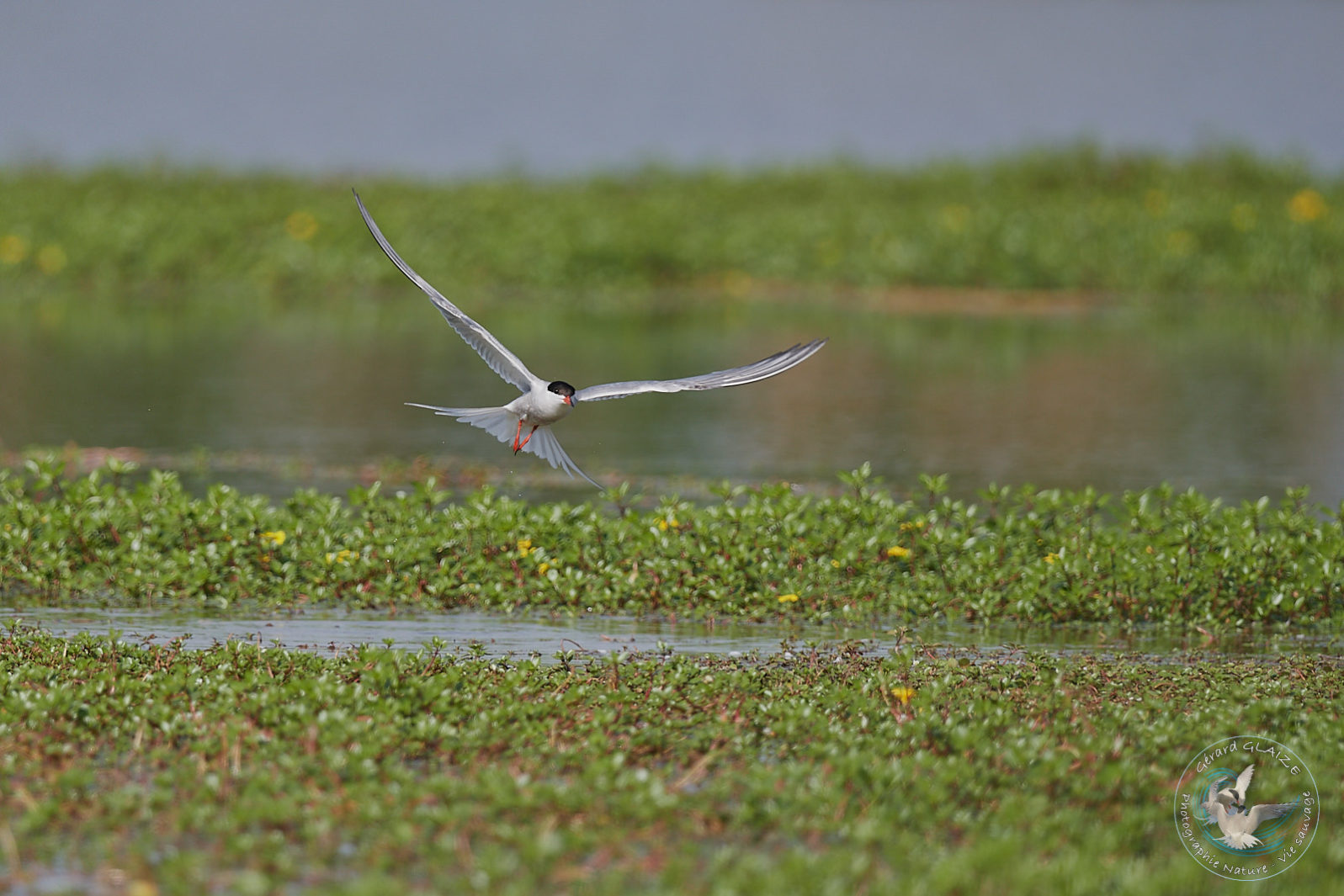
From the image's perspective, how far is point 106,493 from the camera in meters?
11.2

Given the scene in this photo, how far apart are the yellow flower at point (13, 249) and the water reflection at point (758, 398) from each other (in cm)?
780

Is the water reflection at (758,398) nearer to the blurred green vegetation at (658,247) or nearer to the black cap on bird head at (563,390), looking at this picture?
the blurred green vegetation at (658,247)

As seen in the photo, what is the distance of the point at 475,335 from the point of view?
8.95 metres

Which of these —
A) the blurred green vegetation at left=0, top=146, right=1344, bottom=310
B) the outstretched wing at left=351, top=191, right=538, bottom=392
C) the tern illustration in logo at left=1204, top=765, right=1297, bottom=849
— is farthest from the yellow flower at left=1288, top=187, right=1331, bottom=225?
the tern illustration in logo at left=1204, top=765, right=1297, bottom=849

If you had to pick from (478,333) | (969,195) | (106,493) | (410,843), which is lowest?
(410,843)

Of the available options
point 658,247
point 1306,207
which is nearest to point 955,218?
point 658,247

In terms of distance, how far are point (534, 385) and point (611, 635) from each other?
1.66m

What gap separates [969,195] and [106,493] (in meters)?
31.8

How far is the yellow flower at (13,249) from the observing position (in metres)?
36.7

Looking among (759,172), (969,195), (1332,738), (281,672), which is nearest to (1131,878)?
(1332,738)

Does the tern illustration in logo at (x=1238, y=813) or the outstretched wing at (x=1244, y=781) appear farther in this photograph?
the outstretched wing at (x=1244, y=781)

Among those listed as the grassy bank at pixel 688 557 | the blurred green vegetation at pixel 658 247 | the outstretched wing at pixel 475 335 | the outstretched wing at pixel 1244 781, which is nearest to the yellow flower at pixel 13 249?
the blurred green vegetation at pixel 658 247

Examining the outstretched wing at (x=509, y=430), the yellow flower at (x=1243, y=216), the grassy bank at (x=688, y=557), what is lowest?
the grassy bank at (x=688, y=557)

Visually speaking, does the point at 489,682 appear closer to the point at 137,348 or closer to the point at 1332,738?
the point at 1332,738
